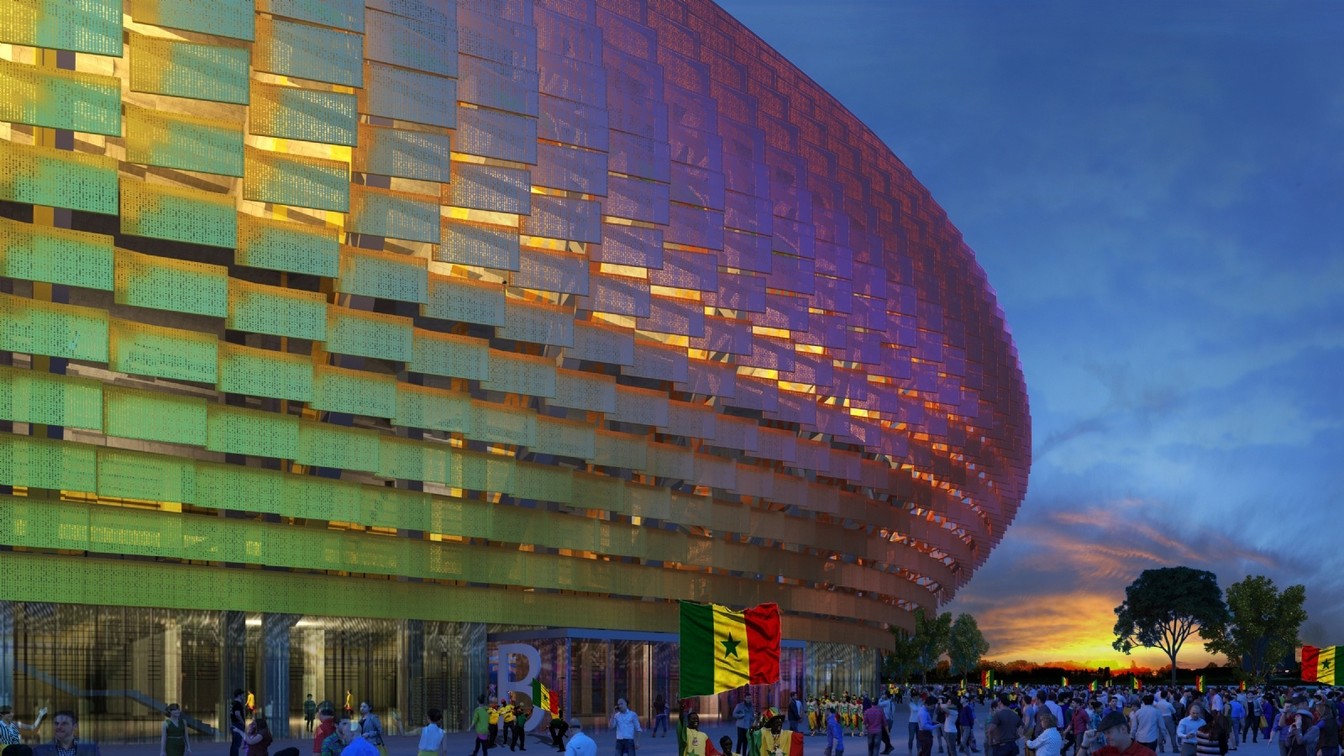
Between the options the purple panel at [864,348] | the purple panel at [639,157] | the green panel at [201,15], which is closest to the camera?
the green panel at [201,15]

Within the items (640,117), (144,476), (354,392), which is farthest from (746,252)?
(144,476)

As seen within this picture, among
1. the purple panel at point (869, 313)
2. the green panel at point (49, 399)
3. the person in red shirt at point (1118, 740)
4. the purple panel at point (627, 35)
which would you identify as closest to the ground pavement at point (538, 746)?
the green panel at point (49, 399)

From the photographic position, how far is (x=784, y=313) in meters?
59.6

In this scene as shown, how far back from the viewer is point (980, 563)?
102 meters

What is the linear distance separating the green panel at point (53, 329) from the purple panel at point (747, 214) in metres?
25.3

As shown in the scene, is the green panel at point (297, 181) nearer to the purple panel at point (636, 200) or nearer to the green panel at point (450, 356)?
A: the green panel at point (450, 356)

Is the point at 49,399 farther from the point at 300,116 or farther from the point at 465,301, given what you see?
the point at 465,301

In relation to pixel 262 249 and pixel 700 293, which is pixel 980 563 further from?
pixel 262 249

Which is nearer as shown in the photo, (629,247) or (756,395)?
(629,247)

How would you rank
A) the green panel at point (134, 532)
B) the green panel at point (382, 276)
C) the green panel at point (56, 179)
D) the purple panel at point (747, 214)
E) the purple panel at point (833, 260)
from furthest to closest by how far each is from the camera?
the purple panel at point (833, 260) → the purple panel at point (747, 214) → the green panel at point (382, 276) → the green panel at point (134, 532) → the green panel at point (56, 179)

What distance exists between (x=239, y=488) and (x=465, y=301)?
25.4 feet

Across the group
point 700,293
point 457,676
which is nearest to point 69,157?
point 457,676

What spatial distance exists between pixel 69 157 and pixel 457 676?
2013 centimetres

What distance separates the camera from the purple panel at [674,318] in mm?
52438
